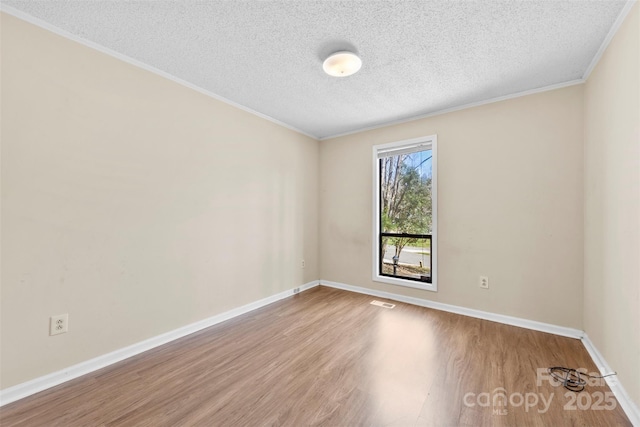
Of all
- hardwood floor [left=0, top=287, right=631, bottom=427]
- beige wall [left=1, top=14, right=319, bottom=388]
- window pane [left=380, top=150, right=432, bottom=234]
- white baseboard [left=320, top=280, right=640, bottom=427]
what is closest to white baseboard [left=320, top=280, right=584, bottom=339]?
white baseboard [left=320, top=280, right=640, bottom=427]

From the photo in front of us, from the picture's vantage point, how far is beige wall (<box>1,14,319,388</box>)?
1659 mm

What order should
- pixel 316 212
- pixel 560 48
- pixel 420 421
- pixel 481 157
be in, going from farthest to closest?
pixel 316 212, pixel 481 157, pixel 560 48, pixel 420 421

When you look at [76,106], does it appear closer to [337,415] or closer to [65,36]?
[65,36]

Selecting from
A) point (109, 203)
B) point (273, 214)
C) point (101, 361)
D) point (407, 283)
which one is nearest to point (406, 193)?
point (407, 283)

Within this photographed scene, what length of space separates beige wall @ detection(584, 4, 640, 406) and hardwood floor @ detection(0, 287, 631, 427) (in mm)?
319

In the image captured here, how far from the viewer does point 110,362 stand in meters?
2.02

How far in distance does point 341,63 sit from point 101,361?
2971 mm

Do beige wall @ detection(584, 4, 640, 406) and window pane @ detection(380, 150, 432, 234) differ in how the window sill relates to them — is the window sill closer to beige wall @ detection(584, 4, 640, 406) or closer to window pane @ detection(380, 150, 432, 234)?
window pane @ detection(380, 150, 432, 234)

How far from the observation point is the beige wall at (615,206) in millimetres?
1520

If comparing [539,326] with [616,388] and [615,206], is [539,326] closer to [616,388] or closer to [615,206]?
[616,388]

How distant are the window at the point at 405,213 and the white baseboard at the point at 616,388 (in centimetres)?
139

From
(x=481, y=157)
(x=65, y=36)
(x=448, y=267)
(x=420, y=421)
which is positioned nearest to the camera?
(x=420, y=421)

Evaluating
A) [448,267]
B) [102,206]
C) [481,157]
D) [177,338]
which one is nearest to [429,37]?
[481,157]

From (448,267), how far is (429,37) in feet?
7.98
